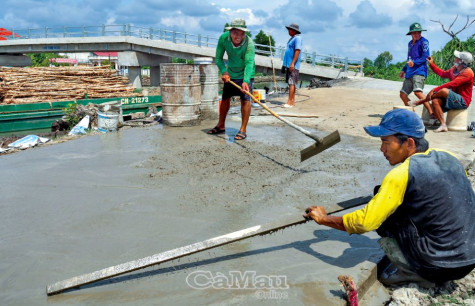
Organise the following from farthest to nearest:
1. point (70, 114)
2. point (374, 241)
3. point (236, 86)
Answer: point (70, 114), point (236, 86), point (374, 241)

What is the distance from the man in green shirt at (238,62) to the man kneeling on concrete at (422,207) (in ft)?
12.8

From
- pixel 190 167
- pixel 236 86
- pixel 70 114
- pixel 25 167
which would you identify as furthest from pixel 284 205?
pixel 70 114

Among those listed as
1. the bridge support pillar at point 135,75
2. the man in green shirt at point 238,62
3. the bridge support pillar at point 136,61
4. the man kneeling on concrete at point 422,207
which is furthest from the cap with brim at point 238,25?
the bridge support pillar at point 135,75

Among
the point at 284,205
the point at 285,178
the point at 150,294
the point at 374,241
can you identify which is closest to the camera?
the point at 150,294

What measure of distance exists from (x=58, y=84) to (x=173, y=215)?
48.6ft

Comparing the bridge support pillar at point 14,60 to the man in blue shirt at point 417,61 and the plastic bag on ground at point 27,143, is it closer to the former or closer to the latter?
the plastic bag on ground at point 27,143

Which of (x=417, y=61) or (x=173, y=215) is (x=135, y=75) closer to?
(x=417, y=61)

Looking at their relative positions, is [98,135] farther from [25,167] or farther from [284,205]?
[284,205]

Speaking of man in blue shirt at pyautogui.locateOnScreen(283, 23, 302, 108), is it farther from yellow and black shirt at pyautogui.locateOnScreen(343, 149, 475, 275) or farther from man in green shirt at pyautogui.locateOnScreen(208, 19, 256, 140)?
yellow and black shirt at pyautogui.locateOnScreen(343, 149, 475, 275)

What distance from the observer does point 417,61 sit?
7.74 meters

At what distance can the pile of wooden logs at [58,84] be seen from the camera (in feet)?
49.8

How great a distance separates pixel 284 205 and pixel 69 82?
49.9 ft

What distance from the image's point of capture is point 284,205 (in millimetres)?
3783

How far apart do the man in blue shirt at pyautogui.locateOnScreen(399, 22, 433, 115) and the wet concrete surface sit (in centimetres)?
266
